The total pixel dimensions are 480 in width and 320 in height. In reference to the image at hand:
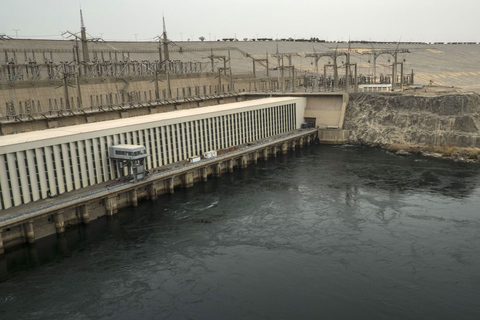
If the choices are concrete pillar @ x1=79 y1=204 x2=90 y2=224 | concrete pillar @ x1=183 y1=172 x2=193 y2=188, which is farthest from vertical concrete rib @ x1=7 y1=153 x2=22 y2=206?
concrete pillar @ x1=183 y1=172 x2=193 y2=188

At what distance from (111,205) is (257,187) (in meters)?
14.6

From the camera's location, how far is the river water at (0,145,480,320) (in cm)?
2336

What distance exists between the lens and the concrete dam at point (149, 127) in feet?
109

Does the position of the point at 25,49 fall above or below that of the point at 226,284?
above

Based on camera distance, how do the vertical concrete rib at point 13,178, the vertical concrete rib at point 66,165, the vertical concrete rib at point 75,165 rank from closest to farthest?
1. the vertical concrete rib at point 13,178
2. the vertical concrete rib at point 66,165
3. the vertical concrete rib at point 75,165

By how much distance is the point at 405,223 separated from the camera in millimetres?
33406

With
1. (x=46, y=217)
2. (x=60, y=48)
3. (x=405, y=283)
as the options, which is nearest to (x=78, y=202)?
(x=46, y=217)

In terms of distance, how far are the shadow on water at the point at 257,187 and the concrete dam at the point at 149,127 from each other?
4.68 feet

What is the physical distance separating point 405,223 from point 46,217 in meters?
26.5

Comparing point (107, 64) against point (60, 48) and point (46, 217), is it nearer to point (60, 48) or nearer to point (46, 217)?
point (60, 48)

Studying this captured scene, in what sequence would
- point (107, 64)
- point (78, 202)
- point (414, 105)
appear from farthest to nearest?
point (107, 64) → point (414, 105) → point (78, 202)

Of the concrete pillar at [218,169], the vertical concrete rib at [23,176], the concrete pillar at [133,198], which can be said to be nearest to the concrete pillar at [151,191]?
the concrete pillar at [133,198]

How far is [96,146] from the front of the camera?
3788 cm

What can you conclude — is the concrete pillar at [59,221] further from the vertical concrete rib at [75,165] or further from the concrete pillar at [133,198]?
the concrete pillar at [133,198]
